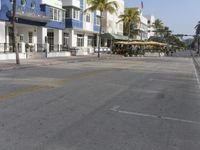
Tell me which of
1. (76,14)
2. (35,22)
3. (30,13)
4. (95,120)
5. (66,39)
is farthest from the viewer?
(66,39)

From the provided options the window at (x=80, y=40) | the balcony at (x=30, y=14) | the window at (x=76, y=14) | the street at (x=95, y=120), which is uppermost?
the window at (x=76, y=14)

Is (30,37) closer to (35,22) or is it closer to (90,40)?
(35,22)

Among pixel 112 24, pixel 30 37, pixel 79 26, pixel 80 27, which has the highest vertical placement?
pixel 112 24

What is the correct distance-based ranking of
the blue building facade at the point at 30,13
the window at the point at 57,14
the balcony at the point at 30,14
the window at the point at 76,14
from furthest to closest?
the window at the point at 76,14
the window at the point at 57,14
the balcony at the point at 30,14
the blue building facade at the point at 30,13

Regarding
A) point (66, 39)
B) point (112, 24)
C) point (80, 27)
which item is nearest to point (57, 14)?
point (66, 39)

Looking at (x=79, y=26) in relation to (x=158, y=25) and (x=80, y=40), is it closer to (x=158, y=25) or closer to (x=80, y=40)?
(x=80, y=40)

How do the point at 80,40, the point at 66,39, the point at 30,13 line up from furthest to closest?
the point at 80,40, the point at 66,39, the point at 30,13

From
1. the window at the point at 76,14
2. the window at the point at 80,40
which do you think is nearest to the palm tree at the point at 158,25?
the window at the point at 80,40

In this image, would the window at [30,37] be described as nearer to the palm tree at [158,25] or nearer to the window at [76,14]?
the window at [76,14]

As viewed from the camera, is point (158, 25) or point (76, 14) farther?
point (158, 25)

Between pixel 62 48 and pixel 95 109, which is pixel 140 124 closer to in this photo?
pixel 95 109

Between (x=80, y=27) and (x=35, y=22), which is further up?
(x=80, y=27)

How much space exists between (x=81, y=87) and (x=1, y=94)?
12.8 ft

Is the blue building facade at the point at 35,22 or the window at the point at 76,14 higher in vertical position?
the window at the point at 76,14
